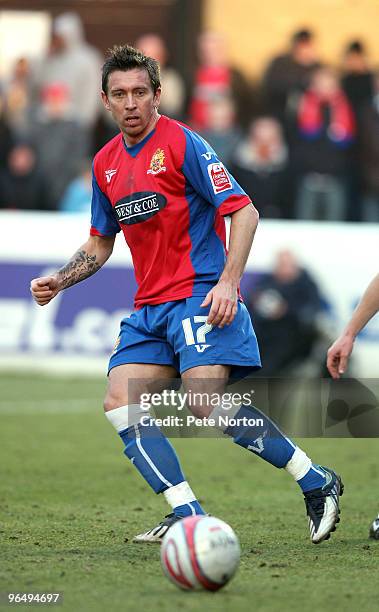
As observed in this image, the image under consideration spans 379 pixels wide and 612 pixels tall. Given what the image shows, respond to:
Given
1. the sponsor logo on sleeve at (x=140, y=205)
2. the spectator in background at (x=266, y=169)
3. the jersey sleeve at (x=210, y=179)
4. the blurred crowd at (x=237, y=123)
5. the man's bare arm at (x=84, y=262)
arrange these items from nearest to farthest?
the jersey sleeve at (x=210, y=179), the sponsor logo on sleeve at (x=140, y=205), the man's bare arm at (x=84, y=262), the spectator in background at (x=266, y=169), the blurred crowd at (x=237, y=123)

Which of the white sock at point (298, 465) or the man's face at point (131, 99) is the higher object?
the man's face at point (131, 99)

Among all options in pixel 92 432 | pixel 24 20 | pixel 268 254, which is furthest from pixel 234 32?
pixel 92 432

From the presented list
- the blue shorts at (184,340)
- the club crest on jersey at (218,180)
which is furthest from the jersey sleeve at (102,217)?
the club crest on jersey at (218,180)

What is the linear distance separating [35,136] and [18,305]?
9.89ft

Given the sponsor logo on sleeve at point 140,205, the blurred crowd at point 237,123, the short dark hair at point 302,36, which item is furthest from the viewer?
the short dark hair at point 302,36

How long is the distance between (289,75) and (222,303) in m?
11.3

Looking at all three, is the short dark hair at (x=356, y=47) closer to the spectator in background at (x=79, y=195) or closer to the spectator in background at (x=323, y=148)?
the spectator in background at (x=323, y=148)

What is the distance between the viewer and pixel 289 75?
1644cm

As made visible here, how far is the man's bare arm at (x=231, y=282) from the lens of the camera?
220 inches

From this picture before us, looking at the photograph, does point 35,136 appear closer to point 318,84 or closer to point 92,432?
point 318,84

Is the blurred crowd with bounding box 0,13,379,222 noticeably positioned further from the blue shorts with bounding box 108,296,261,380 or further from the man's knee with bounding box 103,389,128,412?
the man's knee with bounding box 103,389,128,412

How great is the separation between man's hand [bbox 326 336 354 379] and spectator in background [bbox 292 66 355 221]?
33.9 ft

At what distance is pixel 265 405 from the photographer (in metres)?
6.86

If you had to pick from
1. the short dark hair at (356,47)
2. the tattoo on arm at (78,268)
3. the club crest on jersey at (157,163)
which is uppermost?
the short dark hair at (356,47)
